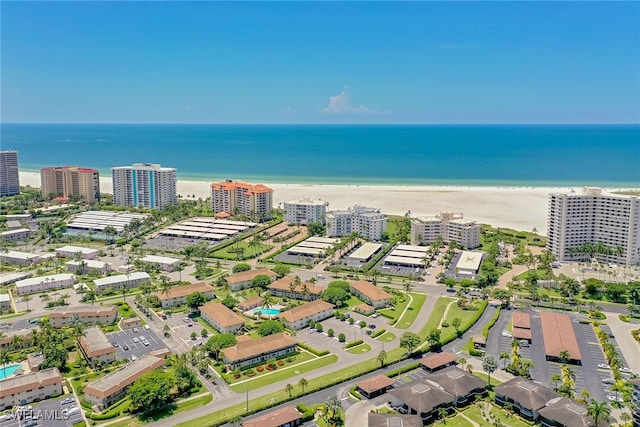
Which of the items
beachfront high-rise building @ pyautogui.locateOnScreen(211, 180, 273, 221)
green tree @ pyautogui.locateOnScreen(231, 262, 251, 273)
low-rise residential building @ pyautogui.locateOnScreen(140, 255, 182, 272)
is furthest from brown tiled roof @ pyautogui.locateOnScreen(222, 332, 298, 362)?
beachfront high-rise building @ pyautogui.locateOnScreen(211, 180, 273, 221)

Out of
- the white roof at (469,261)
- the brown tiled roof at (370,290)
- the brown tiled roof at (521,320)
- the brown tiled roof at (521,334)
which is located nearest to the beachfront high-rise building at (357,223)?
the white roof at (469,261)

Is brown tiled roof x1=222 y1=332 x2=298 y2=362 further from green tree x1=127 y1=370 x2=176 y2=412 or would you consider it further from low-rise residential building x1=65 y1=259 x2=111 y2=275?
low-rise residential building x1=65 y1=259 x2=111 y2=275

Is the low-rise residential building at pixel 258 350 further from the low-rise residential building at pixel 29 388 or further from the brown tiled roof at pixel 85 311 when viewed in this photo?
the brown tiled roof at pixel 85 311

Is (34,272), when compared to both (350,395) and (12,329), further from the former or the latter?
(350,395)

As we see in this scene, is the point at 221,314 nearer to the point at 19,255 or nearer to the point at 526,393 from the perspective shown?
the point at 526,393

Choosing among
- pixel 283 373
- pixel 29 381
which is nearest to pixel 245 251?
pixel 283 373

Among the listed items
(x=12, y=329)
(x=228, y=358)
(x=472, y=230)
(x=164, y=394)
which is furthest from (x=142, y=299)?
(x=472, y=230)

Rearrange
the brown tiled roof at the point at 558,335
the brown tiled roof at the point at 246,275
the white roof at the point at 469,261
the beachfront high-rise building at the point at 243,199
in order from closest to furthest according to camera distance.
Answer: the brown tiled roof at the point at 558,335 → the brown tiled roof at the point at 246,275 → the white roof at the point at 469,261 → the beachfront high-rise building at the point at 243,199
